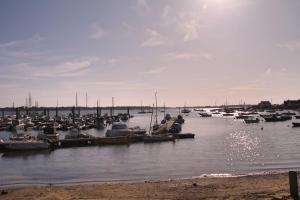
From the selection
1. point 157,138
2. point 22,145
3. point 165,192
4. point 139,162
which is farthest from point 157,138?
point 165,192

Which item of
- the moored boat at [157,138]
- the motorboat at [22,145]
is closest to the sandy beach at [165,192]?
the motorboat at [22,145]

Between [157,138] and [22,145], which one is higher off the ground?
[157,138]

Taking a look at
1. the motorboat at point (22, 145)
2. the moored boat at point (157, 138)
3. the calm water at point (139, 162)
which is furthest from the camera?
the moored boat at point (157, 138)

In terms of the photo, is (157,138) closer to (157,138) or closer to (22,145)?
(157,138)

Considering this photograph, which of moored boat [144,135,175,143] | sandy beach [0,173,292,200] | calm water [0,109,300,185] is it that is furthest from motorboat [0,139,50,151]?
sandy beach [0,173,292,200]

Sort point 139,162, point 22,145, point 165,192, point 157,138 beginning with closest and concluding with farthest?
1. point 165,192
2. point 139,162
3. point 22,145
4. point 157,138

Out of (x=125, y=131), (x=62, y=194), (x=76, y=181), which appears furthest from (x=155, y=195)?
(x=125, y=131)

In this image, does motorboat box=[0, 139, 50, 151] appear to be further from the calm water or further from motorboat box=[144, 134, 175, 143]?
motorboat box=[144, 134, 175, 143]

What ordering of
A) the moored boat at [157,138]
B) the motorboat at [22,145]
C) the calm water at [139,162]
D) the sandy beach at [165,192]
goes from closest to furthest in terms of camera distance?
the sandy beach at [165,192] < the calm water at [139,162] < the motorboat at [22,145] < the moored boat at [157,138]

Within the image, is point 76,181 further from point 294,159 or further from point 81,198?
point 294,159

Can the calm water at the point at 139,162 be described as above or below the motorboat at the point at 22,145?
below

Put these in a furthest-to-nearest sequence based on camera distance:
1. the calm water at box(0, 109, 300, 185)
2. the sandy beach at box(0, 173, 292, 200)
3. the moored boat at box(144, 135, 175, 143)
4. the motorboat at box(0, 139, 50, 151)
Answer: the moored boat at box(144, 135, 175, 143) < the motorboat at box(0, 139, 50, 151) < the calm water at box(0, 109, 300, 185) < the sandy beach at box(0, 173, 292, 200)

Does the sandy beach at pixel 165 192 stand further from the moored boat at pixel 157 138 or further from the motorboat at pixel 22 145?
the moored boat at pixel 157 138

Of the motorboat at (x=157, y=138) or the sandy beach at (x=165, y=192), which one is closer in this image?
the sandy beach at (x=165, y=192)
